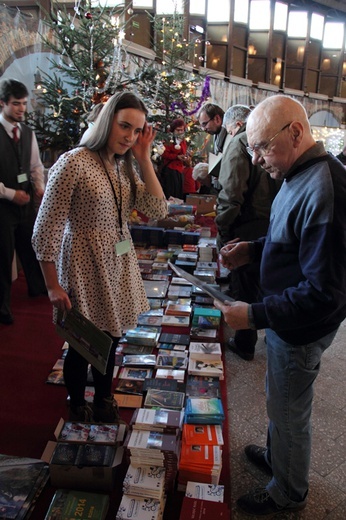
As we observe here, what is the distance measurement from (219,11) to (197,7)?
611mm

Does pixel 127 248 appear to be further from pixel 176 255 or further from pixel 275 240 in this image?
pixel 176 255

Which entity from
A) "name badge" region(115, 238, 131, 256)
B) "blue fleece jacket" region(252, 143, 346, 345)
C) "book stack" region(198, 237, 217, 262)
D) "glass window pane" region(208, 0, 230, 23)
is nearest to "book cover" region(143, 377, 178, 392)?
"name badge" region(115, 238, 131, 256)

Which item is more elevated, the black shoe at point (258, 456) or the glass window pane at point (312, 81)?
the glass window pane at point (312, 81)

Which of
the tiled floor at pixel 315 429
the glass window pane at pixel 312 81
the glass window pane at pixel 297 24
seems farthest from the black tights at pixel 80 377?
the glass window pane at pixel 312 81

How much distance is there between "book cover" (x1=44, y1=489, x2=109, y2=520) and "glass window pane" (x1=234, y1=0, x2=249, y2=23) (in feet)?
35.9

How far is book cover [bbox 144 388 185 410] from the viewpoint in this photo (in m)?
2.03

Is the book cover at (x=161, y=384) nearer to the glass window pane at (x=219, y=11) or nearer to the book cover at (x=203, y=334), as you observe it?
the book cover at (x=203, y=334)

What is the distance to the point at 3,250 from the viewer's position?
10.0 ft

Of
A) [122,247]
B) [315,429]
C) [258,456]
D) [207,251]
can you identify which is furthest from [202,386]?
[207,251]

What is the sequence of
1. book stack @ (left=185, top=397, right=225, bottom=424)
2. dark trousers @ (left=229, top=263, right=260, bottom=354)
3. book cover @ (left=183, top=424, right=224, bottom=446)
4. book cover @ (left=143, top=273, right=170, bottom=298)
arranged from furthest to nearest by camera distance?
book cover @ (left=143, top=273, right=170, bottom=298) → dark trousers @ (left=229, top=263, right=260, bottom=354) → book stack @ (left=185, top=397, right=225, bottom=424) → book cover @ (left=183, top=424, right=224, bottom=446)

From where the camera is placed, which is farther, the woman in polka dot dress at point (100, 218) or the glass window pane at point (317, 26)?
the glass window pane at point (317, 26)

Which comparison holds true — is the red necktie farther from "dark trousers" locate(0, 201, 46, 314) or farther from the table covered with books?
the table covered with books

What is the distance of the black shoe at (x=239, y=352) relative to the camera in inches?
108

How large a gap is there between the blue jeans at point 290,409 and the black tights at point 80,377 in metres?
0.79
